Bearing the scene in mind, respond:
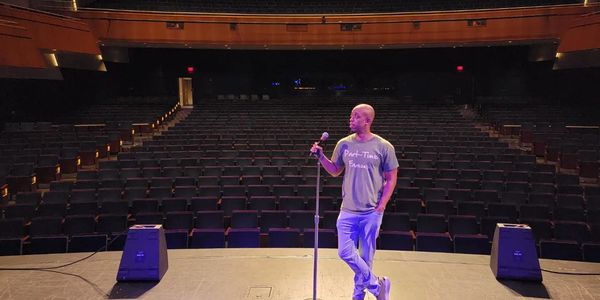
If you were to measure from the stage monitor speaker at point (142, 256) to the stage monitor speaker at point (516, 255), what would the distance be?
2.55m

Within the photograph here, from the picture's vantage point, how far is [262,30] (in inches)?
555

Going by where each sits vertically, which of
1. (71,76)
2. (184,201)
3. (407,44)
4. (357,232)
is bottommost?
(184,201)

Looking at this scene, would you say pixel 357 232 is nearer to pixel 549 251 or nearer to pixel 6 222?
pixel 549 251

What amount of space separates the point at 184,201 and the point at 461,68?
46.9 ft

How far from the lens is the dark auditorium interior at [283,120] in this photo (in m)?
4.80

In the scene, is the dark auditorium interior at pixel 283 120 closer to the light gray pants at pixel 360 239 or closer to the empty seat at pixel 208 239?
the empty seat at pixel 208 239

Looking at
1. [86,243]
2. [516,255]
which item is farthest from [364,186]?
[86,243]

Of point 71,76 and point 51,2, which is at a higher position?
point 51,2

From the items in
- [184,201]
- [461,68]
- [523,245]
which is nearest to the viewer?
[523,245]

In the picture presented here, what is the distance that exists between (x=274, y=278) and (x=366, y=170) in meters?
1.24

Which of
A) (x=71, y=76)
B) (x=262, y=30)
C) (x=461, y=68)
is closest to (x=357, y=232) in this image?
(x=262, y=30)

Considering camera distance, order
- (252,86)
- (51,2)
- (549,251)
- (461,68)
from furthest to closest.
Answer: (252,86)
(461,68)
(51,2)
(549,251)

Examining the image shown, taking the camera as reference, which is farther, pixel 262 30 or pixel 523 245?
pixel 262 30

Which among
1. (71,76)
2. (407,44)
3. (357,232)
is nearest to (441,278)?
(357,232)
